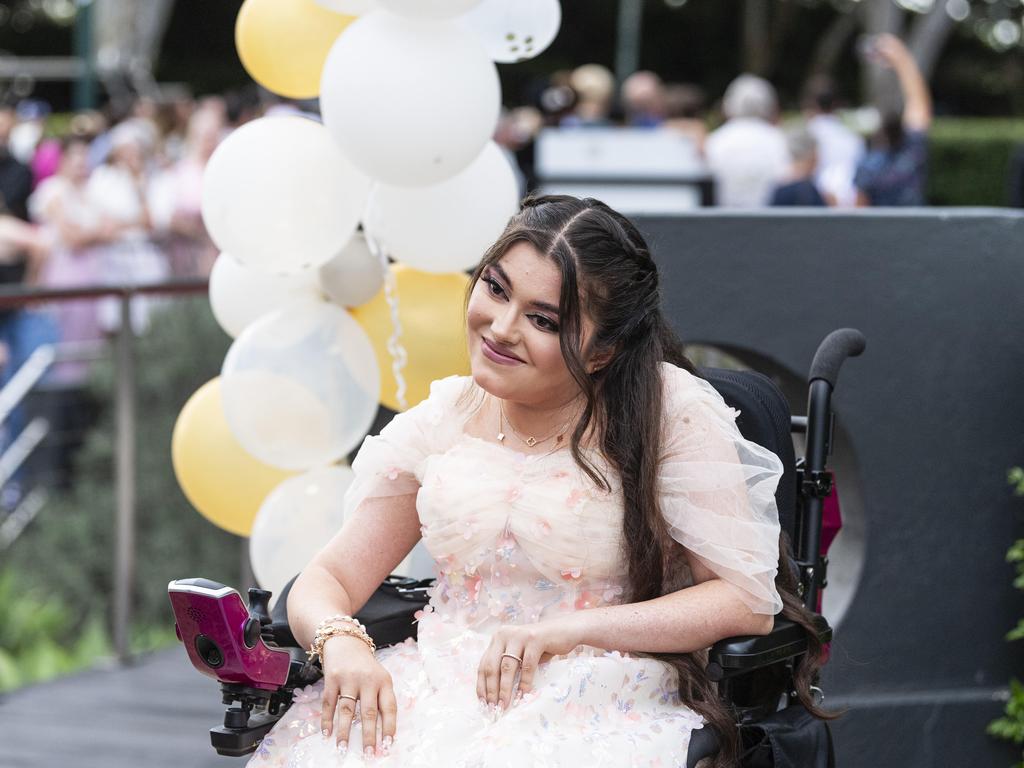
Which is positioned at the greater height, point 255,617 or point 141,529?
point 255,617

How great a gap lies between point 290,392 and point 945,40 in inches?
1058

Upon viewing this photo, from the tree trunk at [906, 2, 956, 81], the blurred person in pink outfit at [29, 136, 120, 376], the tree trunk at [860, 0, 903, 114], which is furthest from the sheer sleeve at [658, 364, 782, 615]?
the tree trunk at [906, 2, 956, 81]

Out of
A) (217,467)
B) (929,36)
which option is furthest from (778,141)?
(929,36)

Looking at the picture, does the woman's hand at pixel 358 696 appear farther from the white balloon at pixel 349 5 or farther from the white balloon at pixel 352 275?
the white balloon at pixel 349 5

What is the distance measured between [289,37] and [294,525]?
1.14 metres

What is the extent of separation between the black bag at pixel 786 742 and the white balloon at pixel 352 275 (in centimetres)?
155

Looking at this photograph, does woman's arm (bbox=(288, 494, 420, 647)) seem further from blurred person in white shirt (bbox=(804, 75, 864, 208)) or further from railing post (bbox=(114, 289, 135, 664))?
blurred person in white shirt (bbox=(804, 75, 864, 208))

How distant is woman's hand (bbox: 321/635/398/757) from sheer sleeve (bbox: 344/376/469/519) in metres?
0.34

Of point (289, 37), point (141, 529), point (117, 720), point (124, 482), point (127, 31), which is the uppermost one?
point (289, 37)

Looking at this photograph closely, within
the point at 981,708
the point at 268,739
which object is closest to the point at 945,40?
the point at 981,708

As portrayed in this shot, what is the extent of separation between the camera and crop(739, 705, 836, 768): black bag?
2.25m

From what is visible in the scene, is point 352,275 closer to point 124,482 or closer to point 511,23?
point 511,23

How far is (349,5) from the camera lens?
3299mm

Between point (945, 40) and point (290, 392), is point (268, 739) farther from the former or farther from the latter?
point (945, 40)
